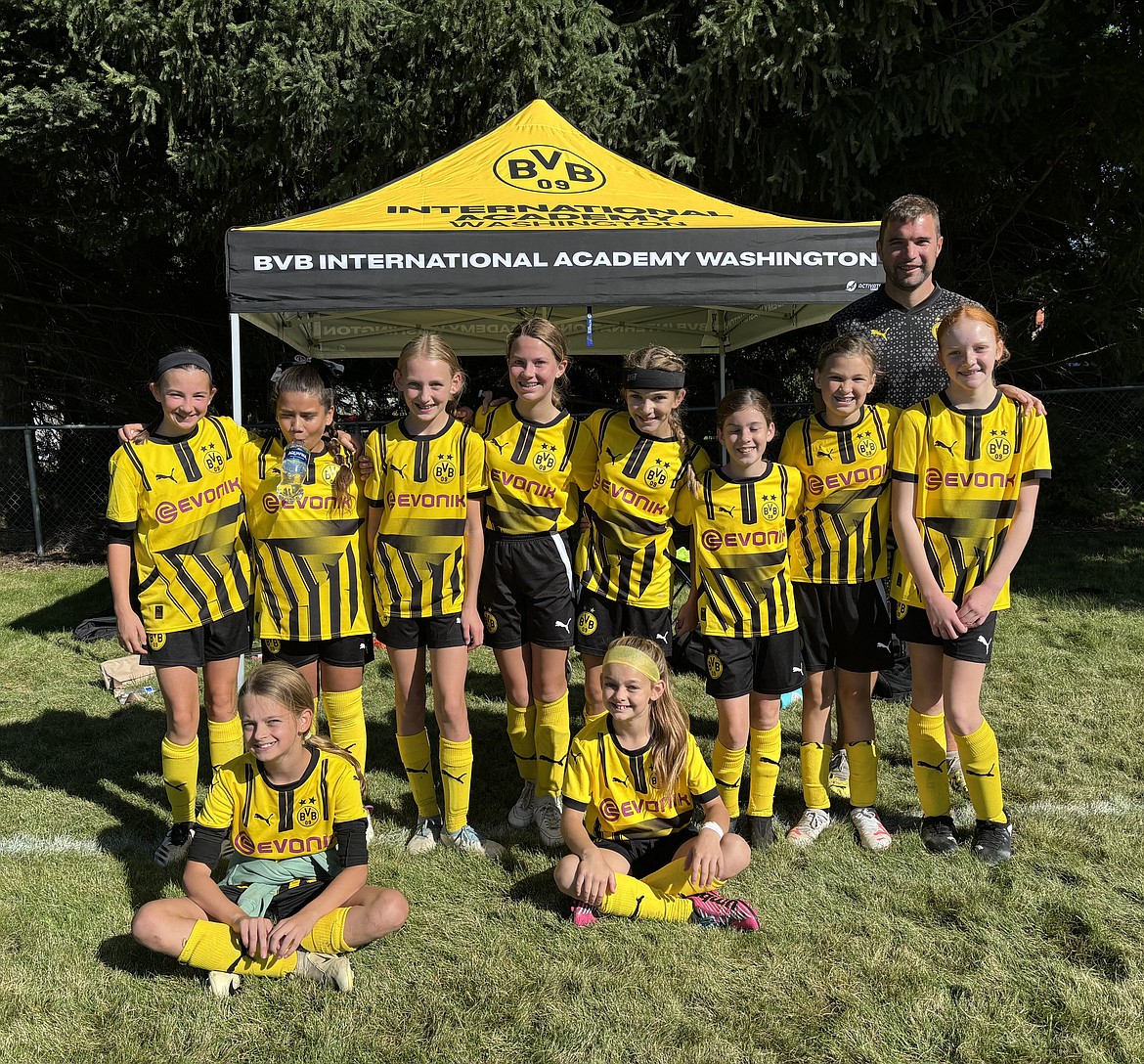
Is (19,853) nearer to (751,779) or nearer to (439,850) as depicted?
(439,850)

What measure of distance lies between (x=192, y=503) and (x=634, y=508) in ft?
5.40

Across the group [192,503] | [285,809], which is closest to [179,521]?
[192,503]

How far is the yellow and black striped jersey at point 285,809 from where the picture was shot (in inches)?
108

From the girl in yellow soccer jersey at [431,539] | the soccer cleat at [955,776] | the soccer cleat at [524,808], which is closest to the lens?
the girl in yellow soccer jersey at [431,539]

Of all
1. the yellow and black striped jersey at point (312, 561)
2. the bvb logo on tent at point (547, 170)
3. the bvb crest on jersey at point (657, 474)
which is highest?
the bvb logo on tent at point (547, 170)

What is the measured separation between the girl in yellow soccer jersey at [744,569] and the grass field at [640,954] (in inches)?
25.6

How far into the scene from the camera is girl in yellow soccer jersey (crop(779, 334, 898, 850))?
3.30 m

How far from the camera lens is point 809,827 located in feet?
11.3

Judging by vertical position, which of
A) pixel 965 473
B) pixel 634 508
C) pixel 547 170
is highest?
pixel 547 170

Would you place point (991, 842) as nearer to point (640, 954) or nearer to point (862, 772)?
point (862, 772)

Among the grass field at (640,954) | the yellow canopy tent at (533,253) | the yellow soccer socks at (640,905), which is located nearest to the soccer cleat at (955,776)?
the grass field at (640,954)

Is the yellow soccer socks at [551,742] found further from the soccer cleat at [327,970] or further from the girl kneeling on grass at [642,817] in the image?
the soccer cleat at [327,970]

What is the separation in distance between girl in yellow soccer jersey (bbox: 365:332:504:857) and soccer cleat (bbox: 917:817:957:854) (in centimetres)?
160

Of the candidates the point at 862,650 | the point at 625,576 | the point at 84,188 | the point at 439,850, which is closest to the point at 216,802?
the point at 439,850
